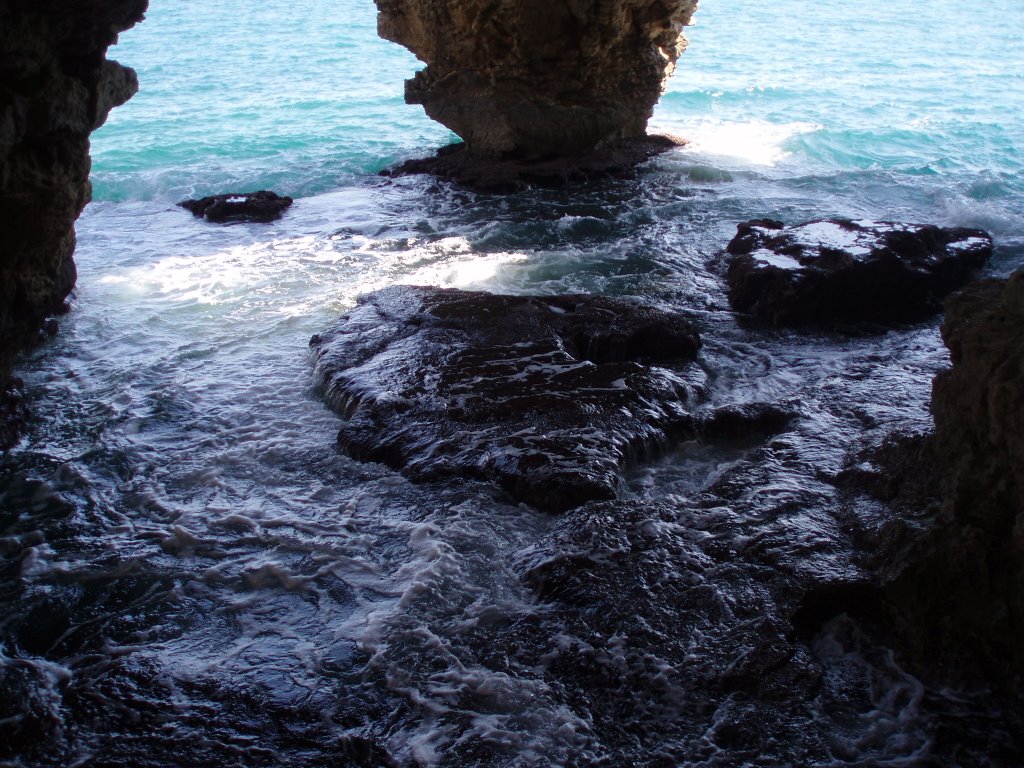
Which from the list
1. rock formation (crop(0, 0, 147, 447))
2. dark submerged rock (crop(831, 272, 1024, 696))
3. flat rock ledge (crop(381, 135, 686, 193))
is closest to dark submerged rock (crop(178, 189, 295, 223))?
flat rock ledge (crop(381, 135, 686, 193))

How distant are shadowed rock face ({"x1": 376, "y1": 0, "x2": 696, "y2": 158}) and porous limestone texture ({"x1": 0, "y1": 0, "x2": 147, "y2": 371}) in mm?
7124

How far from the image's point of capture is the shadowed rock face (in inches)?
468

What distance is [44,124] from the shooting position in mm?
5066

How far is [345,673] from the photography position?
3.74 meters

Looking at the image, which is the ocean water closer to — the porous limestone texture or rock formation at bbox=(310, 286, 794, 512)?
rock formation at bbox=(310, 286, 794, 512)

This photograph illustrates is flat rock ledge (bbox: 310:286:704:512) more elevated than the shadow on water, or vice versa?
flat rock ledge (bbox: 310:286:704:512)

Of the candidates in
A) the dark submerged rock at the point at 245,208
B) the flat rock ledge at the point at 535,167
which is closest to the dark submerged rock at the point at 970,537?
the flat rock ledge at the point at 535,167

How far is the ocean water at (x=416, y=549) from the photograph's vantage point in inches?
134

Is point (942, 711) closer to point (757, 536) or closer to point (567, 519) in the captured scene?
point (757, 536)

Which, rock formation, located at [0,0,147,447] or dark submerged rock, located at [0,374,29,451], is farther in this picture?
dark submerged rock, located at [0,374,29,451]

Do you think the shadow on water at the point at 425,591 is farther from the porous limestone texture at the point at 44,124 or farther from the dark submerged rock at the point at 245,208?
the dark submerged rock at the point at 245,208

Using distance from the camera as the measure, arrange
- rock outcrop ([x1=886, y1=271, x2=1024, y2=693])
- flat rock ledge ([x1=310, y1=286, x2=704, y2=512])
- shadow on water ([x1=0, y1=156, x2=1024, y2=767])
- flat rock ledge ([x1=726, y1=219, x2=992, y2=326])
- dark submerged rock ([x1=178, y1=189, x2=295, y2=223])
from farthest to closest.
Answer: dark submerged rock ([x1=178, y1=189, x2=295, y2=223])
flat rock ledge ([x1=726, y1=219, x2=992, y2=326])
flat rock ledge ([x1=310, y1=286, x2=704, y2=512])
rock outcrop ([x1=886, y1=271, x2=1024, y2=693])
shadow on water ([x1=0, y1=156, x2=1024, y2=767])

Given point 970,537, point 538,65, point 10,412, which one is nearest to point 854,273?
point 970,537

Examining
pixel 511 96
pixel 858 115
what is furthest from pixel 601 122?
pixel 858 115
